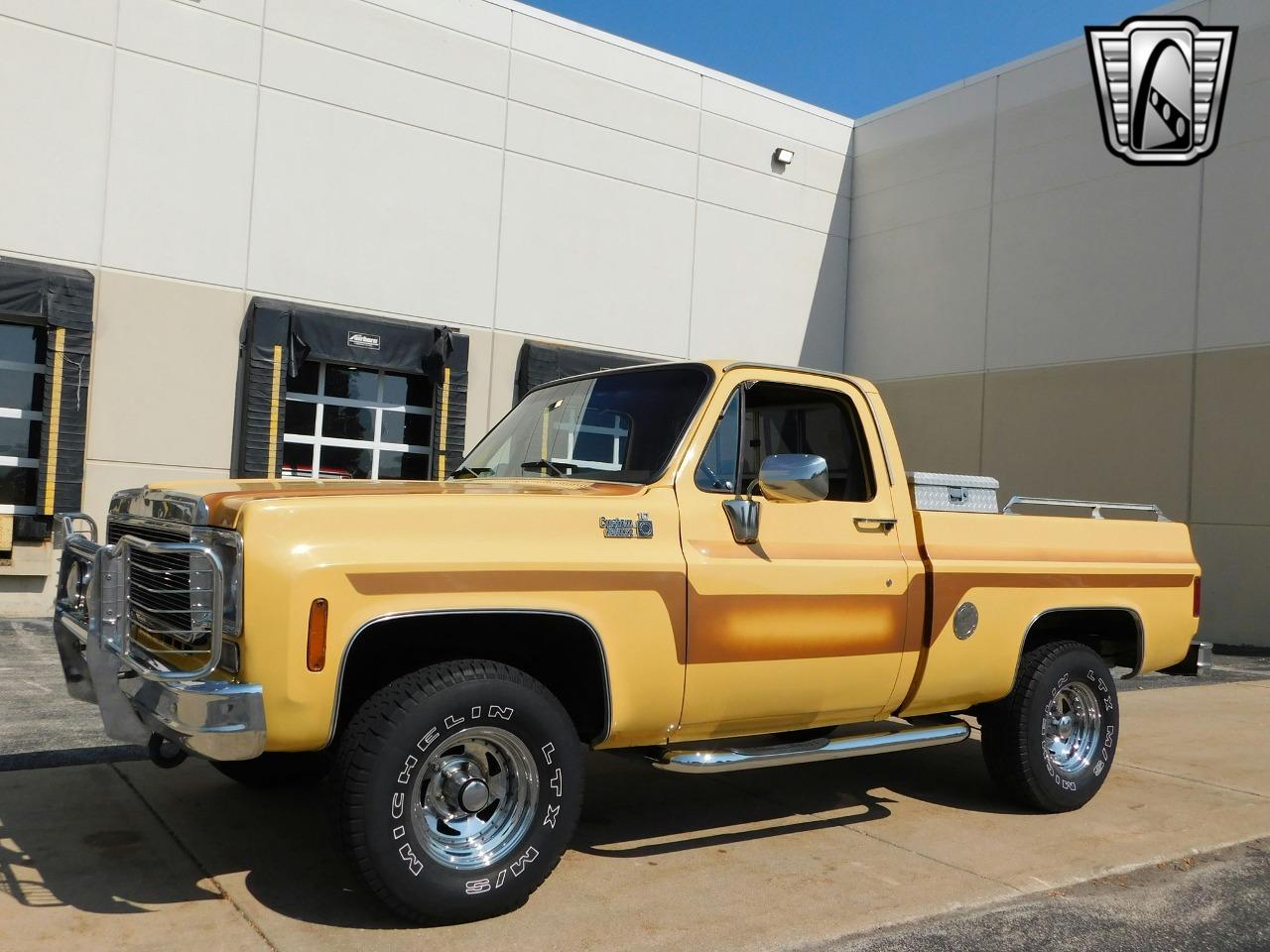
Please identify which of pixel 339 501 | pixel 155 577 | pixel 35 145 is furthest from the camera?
pixel 35 145

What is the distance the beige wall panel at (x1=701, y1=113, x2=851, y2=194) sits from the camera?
17.7m

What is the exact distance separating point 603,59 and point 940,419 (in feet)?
25.2

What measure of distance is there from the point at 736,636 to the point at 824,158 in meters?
16.3

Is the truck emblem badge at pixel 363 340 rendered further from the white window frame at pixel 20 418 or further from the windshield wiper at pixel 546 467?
the windshield wiper at pixel 546 467

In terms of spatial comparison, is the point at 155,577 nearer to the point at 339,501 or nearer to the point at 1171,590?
the point at 339,501

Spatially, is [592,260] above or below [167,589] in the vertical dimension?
above

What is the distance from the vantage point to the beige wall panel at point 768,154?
58.1 ft

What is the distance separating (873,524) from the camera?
5188mm

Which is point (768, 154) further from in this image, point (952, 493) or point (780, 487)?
point (780, 487)

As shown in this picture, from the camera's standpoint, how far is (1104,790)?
638 cm

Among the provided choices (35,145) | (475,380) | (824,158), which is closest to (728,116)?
(824,158)

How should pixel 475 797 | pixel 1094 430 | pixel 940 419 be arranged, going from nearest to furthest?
pixel 475 797 → pixel 1094 430 → pixel 940 419

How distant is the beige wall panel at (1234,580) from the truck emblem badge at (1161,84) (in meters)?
5.03

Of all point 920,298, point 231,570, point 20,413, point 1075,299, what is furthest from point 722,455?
point 920,298
